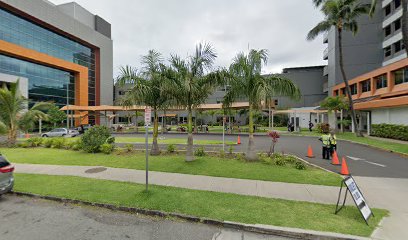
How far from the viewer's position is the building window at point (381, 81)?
24.8m

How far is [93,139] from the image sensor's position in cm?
A: 1246

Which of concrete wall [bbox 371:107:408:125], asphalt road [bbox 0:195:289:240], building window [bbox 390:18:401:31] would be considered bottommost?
asphalt road [bbox 0:195:289:240]

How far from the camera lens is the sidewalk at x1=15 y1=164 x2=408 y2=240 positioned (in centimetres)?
443

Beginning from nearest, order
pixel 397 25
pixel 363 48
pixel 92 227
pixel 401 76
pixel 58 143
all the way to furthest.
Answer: pixel 92 227, pixel 58 143, pixel 401 76, pixel 397 25, pixel 363 48

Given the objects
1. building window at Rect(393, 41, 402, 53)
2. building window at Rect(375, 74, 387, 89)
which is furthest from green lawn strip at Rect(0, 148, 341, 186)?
building window at Rect(393, 41, 402, 53)

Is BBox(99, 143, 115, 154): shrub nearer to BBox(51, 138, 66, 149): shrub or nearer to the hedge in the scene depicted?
BBox(51, 138, 66, 149): shrub

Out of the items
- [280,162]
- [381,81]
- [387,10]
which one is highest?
[387,10]

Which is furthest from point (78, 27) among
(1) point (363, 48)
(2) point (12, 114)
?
(1) point (363, 48)

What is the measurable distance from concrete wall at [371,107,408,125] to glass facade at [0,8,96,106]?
50.6 metres

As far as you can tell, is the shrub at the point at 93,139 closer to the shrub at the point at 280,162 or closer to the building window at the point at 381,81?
the shrub at the point at 280,162

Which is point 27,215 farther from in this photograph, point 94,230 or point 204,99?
point 204,99

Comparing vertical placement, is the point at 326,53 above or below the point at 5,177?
above

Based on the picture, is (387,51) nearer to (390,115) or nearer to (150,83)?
(390,115)

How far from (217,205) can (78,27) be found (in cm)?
5239
